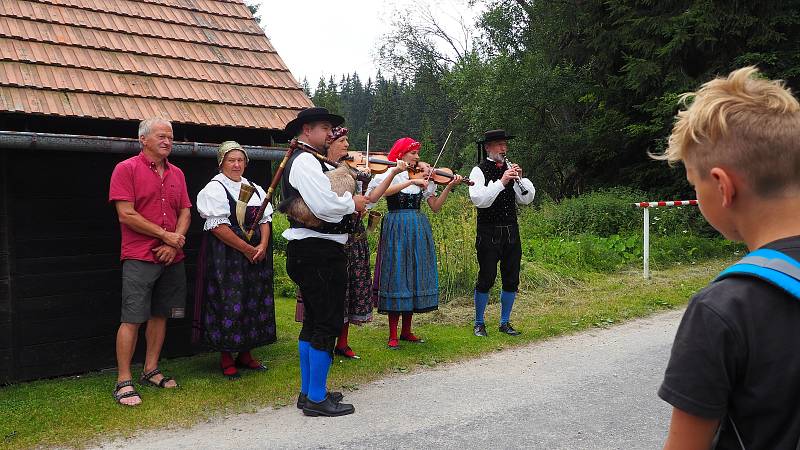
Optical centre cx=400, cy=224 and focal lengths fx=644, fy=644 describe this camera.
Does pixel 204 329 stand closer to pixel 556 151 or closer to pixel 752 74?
pixel 752 74

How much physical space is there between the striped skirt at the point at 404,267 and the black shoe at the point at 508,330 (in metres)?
0.88

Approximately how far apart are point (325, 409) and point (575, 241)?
26.9 ft

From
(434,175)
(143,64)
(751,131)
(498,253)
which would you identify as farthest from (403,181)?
(751,131)

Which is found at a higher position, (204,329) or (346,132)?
(346,132)

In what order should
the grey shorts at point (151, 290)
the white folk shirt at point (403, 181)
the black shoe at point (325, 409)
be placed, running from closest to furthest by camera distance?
1. the black shoe at point (325, 409)
2. the grey shorts at point (151, 290)
3. the white folk shirt at point (403, 181)

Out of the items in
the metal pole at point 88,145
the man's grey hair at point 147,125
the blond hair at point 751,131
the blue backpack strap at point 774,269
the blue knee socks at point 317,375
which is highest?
the man's grey hair at point 147,125

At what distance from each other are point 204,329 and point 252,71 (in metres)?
2.58

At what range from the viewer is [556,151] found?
1803cm

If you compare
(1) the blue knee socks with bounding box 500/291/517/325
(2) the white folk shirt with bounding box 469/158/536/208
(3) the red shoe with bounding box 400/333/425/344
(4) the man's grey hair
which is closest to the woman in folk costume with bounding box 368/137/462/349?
(3) the red shoe with bounding box 400/333/425/344

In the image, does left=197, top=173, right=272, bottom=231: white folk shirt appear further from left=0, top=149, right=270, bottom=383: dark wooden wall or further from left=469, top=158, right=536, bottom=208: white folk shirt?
left=469, top=158, right=536, bottom=208: white folk shirt

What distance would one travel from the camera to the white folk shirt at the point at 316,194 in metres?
4.16

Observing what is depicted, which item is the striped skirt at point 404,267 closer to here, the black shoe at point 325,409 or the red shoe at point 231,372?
the red shoe at point 231,372

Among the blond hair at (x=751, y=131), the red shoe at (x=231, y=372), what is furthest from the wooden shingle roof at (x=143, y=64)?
the blond hair at (x=751, y=131)

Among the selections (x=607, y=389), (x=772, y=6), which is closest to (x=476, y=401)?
(x=607, y=389)
